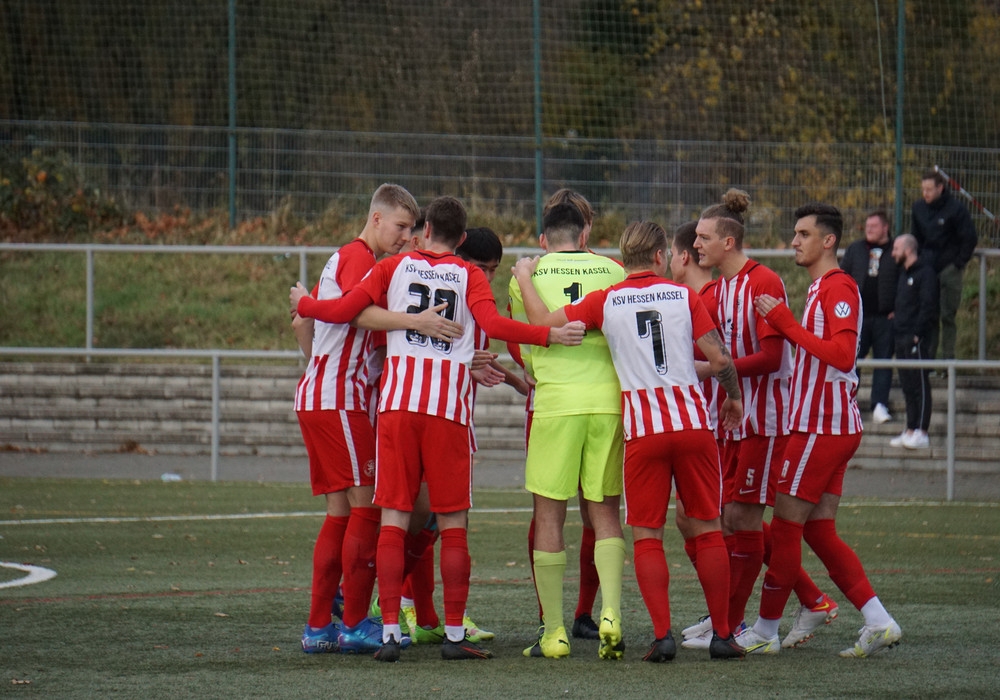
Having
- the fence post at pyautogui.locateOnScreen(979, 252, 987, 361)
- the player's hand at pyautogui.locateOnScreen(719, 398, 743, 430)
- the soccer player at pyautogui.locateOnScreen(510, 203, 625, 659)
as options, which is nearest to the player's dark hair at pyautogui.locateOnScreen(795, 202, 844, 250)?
the player's hand at pyautogui.locateOnScreen(719, 398, 743, 430)

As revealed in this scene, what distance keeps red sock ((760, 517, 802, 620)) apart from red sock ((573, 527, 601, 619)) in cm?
84

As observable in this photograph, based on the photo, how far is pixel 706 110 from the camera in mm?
16859

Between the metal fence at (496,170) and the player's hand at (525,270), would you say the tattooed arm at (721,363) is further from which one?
the metal fence at (496,170)

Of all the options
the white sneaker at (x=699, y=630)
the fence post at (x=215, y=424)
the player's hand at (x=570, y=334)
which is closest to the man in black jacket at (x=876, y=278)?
the fence post at (x=215, y=424)

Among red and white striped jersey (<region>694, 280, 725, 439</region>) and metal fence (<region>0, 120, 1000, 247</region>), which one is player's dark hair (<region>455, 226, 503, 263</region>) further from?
metal fence (<region>0, 120, 1000, 247</region>)

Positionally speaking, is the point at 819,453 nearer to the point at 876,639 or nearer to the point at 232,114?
the point at 876,639

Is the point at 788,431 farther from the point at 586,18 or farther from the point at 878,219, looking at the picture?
the point at 586,18

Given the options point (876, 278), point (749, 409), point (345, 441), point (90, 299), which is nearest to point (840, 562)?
point (749, 409)

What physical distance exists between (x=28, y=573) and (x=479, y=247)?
3549 millimetres

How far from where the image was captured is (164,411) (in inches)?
568

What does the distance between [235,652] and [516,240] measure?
1080 centimetres

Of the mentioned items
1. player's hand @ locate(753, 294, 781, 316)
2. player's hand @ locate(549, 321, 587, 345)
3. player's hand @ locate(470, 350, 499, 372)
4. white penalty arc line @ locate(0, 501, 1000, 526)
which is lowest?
white penalty arc line @ locate(0, 501, 1000, 526)

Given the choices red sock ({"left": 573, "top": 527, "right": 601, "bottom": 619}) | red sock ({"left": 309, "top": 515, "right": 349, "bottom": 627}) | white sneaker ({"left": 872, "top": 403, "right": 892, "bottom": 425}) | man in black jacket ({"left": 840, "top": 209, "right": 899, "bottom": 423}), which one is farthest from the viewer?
man in black jacket ({"left": 840, "top": 209, "right": 899, "bottom": 423})

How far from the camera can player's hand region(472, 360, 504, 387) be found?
6113 millimetres
